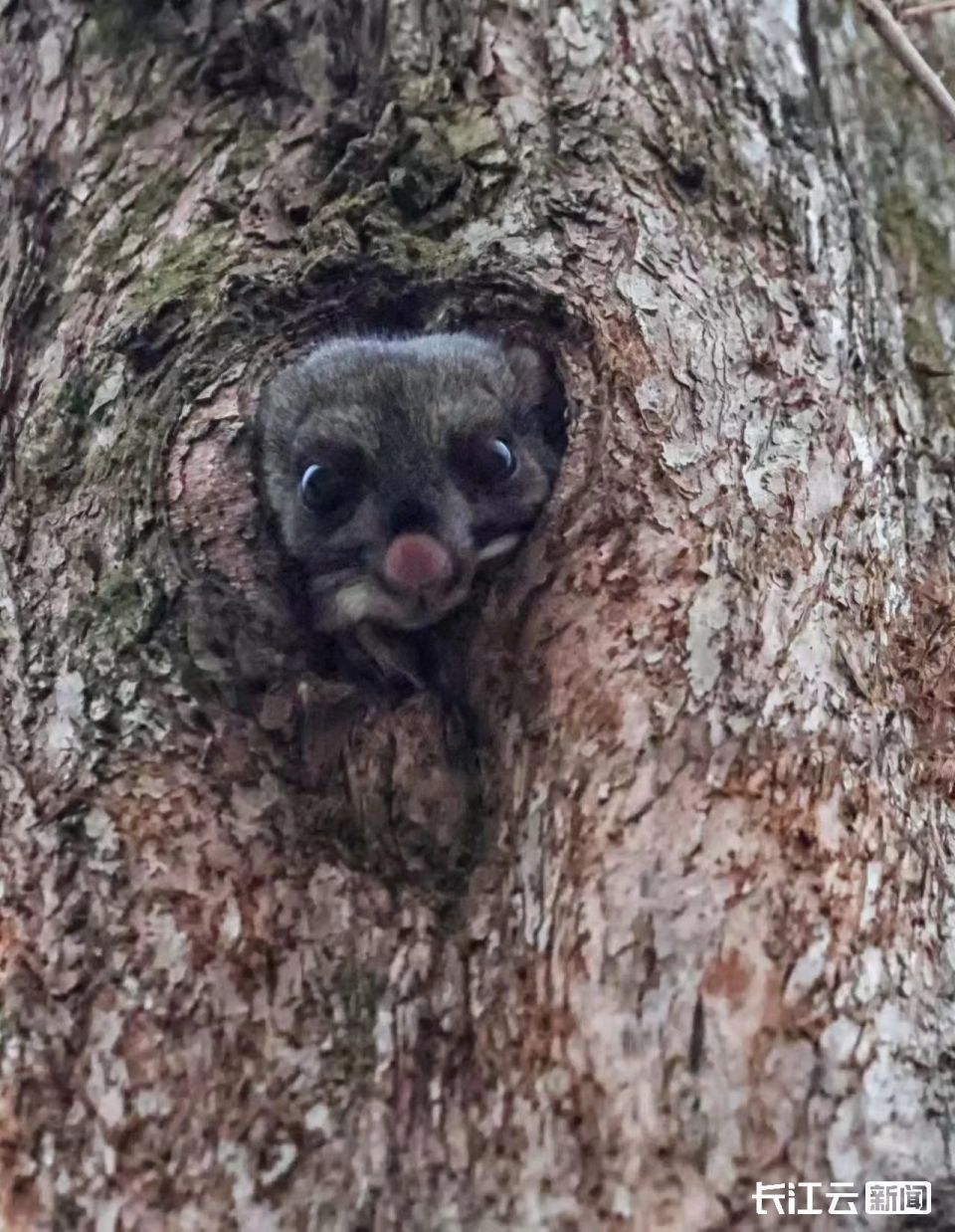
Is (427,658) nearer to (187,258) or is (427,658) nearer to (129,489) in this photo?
(129,489)

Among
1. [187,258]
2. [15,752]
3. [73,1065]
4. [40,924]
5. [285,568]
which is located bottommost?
[73,1065]

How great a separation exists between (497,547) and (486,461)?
0.20m

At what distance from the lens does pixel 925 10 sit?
378 cm

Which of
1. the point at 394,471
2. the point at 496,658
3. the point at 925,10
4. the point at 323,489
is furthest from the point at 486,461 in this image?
the point at 925,10

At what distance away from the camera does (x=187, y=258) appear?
323cm

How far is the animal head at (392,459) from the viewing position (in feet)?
9.52

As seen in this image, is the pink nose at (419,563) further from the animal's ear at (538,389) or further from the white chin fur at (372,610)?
the animal's ear at (538,389)

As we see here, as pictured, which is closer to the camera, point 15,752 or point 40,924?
point 40,924

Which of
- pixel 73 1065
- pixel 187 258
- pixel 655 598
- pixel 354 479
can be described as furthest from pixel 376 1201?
Result: pixel 187 258

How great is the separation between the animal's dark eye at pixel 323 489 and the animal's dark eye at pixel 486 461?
216 millimetres

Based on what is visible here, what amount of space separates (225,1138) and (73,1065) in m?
0.25

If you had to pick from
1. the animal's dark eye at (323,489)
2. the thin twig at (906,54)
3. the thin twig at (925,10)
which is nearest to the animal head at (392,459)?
the animal's dark eye at (323,489)

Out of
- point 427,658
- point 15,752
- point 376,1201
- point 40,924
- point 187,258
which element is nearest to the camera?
point 376,1201

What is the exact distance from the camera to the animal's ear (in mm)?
3037
